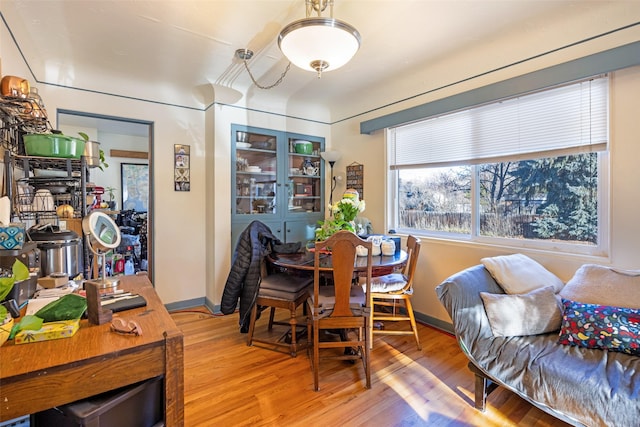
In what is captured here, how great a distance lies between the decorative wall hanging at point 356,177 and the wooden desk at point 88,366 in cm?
293

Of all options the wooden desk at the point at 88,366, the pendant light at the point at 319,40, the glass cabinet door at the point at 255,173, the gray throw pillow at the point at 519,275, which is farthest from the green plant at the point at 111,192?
the gray throw pillow at the point at 519,275

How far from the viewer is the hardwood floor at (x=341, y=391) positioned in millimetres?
1735

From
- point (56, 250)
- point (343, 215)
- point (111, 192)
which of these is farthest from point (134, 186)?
point (343, 215)

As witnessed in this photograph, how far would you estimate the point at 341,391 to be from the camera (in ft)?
6.52

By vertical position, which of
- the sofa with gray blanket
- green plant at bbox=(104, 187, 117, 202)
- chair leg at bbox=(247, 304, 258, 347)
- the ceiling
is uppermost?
the ceiling

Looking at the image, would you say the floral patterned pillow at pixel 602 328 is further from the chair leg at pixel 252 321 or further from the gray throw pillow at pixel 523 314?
the chair leg at pixel 252 321

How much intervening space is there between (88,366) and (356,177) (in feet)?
10.7

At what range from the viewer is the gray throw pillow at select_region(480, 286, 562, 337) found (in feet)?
5.85

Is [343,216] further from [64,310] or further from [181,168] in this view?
[181,168]

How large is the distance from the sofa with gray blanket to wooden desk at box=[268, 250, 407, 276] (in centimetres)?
43

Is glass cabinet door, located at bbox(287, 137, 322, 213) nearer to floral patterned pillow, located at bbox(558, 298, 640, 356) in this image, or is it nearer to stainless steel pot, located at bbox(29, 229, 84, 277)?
stainless steel pot, located at bbox(29, 229, 84, 277)

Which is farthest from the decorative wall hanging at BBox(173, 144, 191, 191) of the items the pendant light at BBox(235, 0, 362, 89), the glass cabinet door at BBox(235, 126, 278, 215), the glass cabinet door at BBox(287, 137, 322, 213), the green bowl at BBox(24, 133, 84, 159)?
the pendant light at BBox(235, 0, 362, 89)

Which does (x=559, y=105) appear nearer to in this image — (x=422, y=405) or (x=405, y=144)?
(x=405, y=144)

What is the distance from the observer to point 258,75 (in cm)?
307
